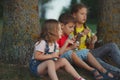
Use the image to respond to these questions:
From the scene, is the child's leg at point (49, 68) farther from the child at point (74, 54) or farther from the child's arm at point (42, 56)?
the child at point (74, 54)

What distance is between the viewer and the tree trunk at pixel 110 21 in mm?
8172

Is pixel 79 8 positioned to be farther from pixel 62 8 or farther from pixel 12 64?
pixel 62 8

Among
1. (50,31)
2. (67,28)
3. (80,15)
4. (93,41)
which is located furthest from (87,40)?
(50,31)

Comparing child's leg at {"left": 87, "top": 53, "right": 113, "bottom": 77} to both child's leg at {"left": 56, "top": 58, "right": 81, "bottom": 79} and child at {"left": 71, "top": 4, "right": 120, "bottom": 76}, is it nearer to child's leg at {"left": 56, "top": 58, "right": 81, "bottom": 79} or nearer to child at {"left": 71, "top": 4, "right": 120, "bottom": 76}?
child at {"left": 71, "top": 4, "right": 120, "bottom": 76}

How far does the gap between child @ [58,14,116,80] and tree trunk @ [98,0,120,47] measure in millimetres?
814

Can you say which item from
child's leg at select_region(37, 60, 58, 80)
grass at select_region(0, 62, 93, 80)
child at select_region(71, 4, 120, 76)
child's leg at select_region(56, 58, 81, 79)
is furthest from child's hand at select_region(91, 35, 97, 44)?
child's leg at select_region(37, 60, 58, 80)

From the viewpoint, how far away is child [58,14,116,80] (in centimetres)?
737

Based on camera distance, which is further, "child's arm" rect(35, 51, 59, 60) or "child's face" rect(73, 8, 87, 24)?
"child's face" rect(73, 8, 87, 24)

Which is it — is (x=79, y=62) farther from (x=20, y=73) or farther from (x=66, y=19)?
(x=20, y=73)

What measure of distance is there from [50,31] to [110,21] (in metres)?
1.63

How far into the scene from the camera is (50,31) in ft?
22.9

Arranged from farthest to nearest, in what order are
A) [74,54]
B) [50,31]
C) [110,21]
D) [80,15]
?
1. [110,21]
2. [80,15]
3. [74,54]
4. [50,31]

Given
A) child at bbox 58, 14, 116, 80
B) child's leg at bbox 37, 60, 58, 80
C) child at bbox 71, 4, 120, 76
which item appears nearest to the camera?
child's leg at bbox 37, 60, 58, 80

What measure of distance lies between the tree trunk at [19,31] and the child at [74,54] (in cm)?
66
